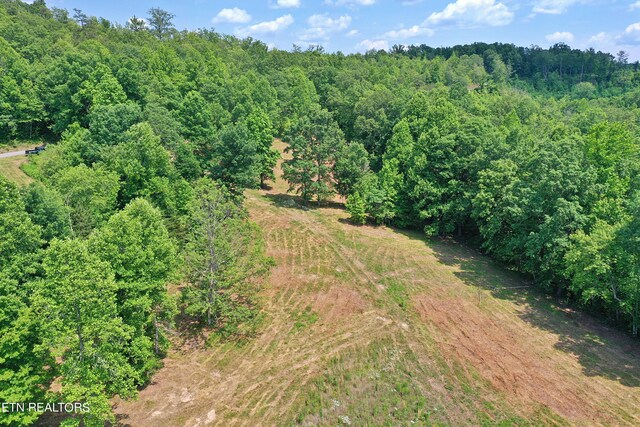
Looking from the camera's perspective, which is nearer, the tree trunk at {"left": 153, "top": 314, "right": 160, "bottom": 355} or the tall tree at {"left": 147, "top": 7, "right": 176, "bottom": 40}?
the tree trunk at {"left": 153, "top": 314, "right": 160, "bottom": 355}

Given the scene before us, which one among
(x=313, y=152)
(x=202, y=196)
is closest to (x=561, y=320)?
(x=202, y=196)

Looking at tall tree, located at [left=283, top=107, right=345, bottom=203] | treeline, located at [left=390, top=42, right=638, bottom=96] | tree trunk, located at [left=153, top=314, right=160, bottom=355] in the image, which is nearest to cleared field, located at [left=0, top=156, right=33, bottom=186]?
tall tree, located at [left=283, top=107, right=345, bottom=203]

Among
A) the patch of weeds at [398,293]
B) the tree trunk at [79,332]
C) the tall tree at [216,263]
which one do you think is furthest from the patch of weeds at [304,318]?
the tree trunk at [79,332]

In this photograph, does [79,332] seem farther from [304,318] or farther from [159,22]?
[159,22]

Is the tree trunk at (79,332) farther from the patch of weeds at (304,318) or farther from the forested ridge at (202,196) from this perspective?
the patch of weeds at (304,318)

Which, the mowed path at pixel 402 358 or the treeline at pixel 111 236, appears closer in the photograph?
the treeline at pixel 111 236

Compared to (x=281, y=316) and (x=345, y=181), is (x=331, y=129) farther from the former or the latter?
(x=281, y=316)

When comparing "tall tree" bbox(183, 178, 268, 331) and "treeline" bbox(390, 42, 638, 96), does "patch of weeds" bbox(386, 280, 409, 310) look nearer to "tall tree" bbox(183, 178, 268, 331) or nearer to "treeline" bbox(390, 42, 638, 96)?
"tall tree" bbox(183, 178, 268, 331)
